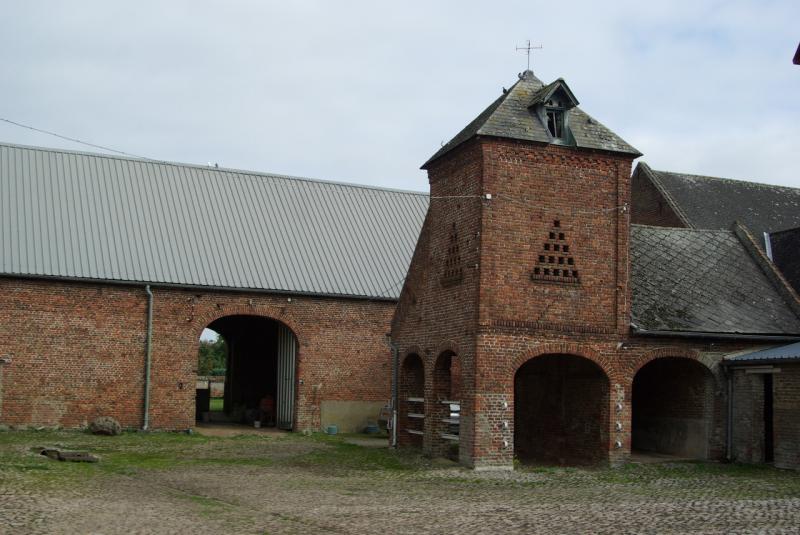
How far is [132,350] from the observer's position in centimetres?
2572

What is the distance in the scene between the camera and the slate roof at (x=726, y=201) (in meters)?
30.5

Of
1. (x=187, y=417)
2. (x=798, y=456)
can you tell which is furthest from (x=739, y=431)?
(x=187, y=417)

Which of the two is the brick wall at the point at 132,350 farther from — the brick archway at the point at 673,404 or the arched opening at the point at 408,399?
the brick archway at the point at 673,404

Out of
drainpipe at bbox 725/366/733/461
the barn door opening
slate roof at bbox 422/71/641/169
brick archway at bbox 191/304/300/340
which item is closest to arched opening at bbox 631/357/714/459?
drainpipe at bbox 725/366/733/461

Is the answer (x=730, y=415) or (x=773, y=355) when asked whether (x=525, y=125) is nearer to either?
(x=773, y=355)

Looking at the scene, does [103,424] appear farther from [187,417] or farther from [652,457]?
[652,457]

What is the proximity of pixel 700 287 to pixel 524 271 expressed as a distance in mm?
5544

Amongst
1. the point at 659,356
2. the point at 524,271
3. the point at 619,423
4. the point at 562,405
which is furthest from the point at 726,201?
the point at 524,271

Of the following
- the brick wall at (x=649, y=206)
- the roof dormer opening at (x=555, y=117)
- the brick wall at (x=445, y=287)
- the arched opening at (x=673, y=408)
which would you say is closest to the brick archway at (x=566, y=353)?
the brick wall at (x=445, y=287)

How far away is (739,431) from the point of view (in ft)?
67.4

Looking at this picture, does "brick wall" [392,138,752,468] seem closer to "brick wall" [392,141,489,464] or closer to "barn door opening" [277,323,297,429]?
"brick wall" [392,141,489,464]

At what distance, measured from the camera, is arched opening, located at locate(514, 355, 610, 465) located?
19.8 metres

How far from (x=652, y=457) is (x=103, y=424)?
1406 centimetres

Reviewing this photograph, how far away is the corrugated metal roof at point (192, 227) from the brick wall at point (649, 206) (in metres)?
8.10
